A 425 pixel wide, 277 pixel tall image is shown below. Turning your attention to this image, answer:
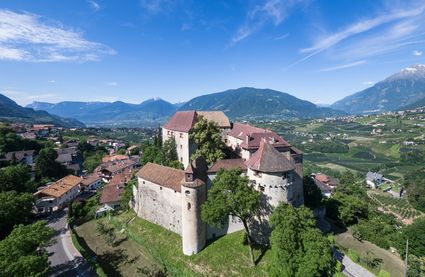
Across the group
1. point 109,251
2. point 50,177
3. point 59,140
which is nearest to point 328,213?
point 109,251

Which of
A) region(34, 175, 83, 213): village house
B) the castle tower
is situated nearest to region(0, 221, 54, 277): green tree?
the castle tower

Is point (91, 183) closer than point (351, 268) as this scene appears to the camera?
No

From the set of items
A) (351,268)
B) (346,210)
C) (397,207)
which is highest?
(346,210)

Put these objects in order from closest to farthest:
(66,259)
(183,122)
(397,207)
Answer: (66,259) → (183,122) → (397,207)

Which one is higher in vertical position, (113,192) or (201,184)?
(201,184)

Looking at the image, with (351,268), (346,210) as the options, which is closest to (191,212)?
(351,268)

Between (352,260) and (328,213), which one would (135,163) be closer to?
(328,213)

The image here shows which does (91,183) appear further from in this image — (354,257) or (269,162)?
(354,257)
